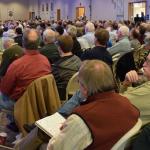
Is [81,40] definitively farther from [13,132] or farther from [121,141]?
[121,141]

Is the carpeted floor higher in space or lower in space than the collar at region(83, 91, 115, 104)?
lower

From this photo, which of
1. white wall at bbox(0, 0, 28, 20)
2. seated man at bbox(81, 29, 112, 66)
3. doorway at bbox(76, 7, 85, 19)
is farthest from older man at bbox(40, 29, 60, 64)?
white wall at bbox(0, 0, 28, 20)

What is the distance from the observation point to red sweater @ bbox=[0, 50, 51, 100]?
3.79 metres

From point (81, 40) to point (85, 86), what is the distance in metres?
5.49

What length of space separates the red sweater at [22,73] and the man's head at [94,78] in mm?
1830

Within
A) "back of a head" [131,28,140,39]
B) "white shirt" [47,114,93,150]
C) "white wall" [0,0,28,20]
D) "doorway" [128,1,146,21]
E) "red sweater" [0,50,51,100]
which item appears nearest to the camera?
"white shirt" [47,114,93,150]

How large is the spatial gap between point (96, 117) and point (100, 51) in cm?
299

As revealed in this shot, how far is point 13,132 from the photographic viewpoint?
4367 millimetres

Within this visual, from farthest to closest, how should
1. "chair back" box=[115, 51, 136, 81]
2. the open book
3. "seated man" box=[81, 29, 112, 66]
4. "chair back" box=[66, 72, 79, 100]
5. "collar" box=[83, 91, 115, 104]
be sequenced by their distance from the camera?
"chair back" box=[115, 51, 136, 81] → "seated man" box=[81, 29, 112, 66] → "chair back" box=[66, 72, 79, 100] → the open book → "collar" box=[83, 91, 115, 104]

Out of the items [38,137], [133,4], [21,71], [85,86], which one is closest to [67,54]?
[21,71]

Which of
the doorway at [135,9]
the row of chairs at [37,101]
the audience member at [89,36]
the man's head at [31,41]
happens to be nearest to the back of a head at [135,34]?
the audience member at [89,36]

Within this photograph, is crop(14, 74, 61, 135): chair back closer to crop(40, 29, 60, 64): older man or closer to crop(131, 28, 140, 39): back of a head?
crop(40, 29, 60, 64): older man

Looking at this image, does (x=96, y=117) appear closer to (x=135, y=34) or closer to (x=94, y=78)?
(x=94, y=78)

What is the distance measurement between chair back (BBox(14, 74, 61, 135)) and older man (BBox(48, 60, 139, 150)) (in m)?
1.44
